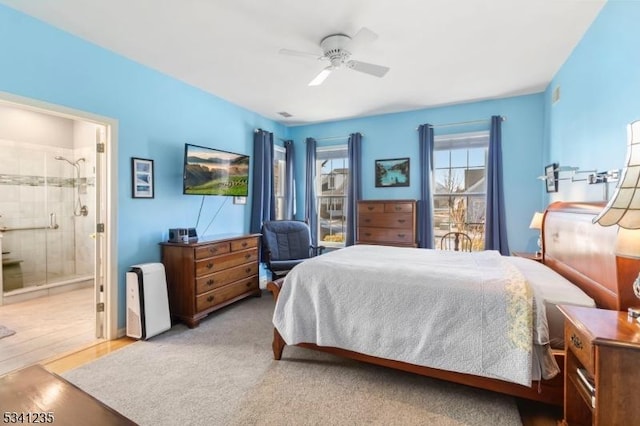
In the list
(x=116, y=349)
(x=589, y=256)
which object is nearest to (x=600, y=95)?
(x=589, y=256)

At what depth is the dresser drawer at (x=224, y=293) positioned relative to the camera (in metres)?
3.26

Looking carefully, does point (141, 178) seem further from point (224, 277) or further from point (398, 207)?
point (398, 207)

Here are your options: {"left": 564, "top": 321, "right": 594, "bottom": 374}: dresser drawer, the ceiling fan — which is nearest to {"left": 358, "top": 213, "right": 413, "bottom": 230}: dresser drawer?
the ceiling fan

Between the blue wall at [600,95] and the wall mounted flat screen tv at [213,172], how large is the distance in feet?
12.2

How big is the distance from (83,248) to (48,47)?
3478 millimetres

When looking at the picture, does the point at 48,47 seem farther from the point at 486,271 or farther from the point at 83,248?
the point at 486,271

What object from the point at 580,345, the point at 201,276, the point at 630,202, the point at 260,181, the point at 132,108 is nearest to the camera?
the point at 630,202

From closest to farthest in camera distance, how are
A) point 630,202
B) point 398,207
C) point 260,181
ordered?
point 630,202, point 398,207, point 260,181

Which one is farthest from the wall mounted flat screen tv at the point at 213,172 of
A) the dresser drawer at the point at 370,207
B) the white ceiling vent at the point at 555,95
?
the white ceiling vent at the point at 555,95

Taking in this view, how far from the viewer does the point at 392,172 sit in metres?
4.78

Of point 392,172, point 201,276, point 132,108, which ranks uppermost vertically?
point 132,108

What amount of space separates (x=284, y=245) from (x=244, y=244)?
2.37 ft

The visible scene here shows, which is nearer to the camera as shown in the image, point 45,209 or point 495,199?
point 495,199

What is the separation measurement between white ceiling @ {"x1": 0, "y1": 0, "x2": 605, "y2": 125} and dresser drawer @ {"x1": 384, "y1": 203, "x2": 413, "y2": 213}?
1538 millimetres
